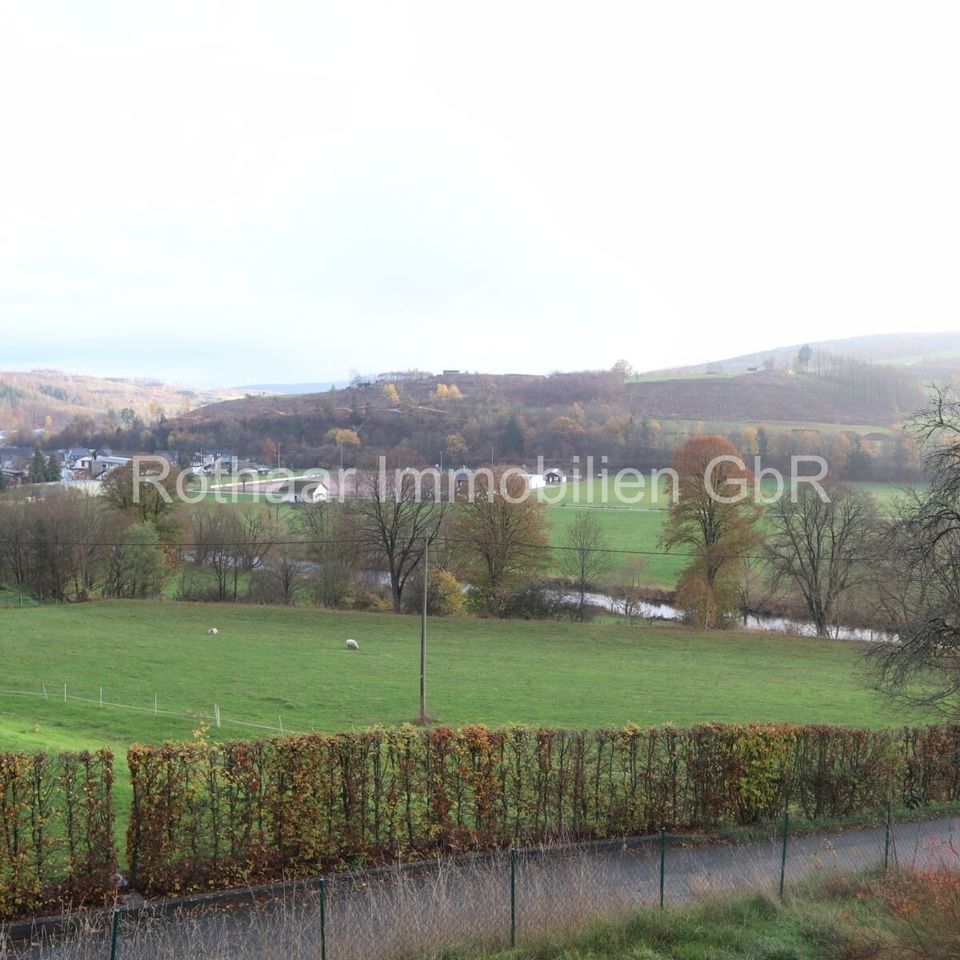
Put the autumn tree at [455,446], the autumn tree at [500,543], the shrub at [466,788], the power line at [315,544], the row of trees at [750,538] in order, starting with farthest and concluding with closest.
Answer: the autumn tree at [455,446] → the autumn tree at [500,543] → the power line at [315,544] → the row of trees at [750,538] → the shrub at [466,788]

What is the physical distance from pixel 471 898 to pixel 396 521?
127 feet

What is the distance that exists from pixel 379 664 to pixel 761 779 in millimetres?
19721

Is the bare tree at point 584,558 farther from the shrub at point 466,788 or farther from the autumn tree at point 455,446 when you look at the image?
the shrub at point 466,788

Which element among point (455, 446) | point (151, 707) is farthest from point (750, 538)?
point (455, 446)

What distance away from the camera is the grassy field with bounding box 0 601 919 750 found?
22.8 metres

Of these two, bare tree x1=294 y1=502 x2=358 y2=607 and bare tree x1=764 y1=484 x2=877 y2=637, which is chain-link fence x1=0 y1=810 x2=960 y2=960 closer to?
bare tree x1=764 y1=484 x2=877 y2=637

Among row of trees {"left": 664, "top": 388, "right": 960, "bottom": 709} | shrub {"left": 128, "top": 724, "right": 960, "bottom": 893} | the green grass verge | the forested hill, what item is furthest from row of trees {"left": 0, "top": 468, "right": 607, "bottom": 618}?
the green grass verge

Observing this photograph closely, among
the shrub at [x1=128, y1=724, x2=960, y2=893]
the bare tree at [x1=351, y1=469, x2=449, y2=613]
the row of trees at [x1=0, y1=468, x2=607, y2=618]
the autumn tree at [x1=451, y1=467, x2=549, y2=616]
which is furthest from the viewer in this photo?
the bare tree at [x1=351, y1=469, x2=449, y2=613]

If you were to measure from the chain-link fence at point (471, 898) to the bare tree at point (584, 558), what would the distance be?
35.9 metres

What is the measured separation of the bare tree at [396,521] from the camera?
4775 cm

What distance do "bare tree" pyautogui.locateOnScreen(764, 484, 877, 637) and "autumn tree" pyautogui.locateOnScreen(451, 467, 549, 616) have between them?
13325 mm

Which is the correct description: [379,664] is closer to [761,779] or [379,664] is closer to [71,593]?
[761,779]

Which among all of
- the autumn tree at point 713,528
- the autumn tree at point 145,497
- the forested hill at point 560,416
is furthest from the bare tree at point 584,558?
the autumn tree at point 145,497

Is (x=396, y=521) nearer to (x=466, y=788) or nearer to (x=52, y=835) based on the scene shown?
(x=466, y=788)
